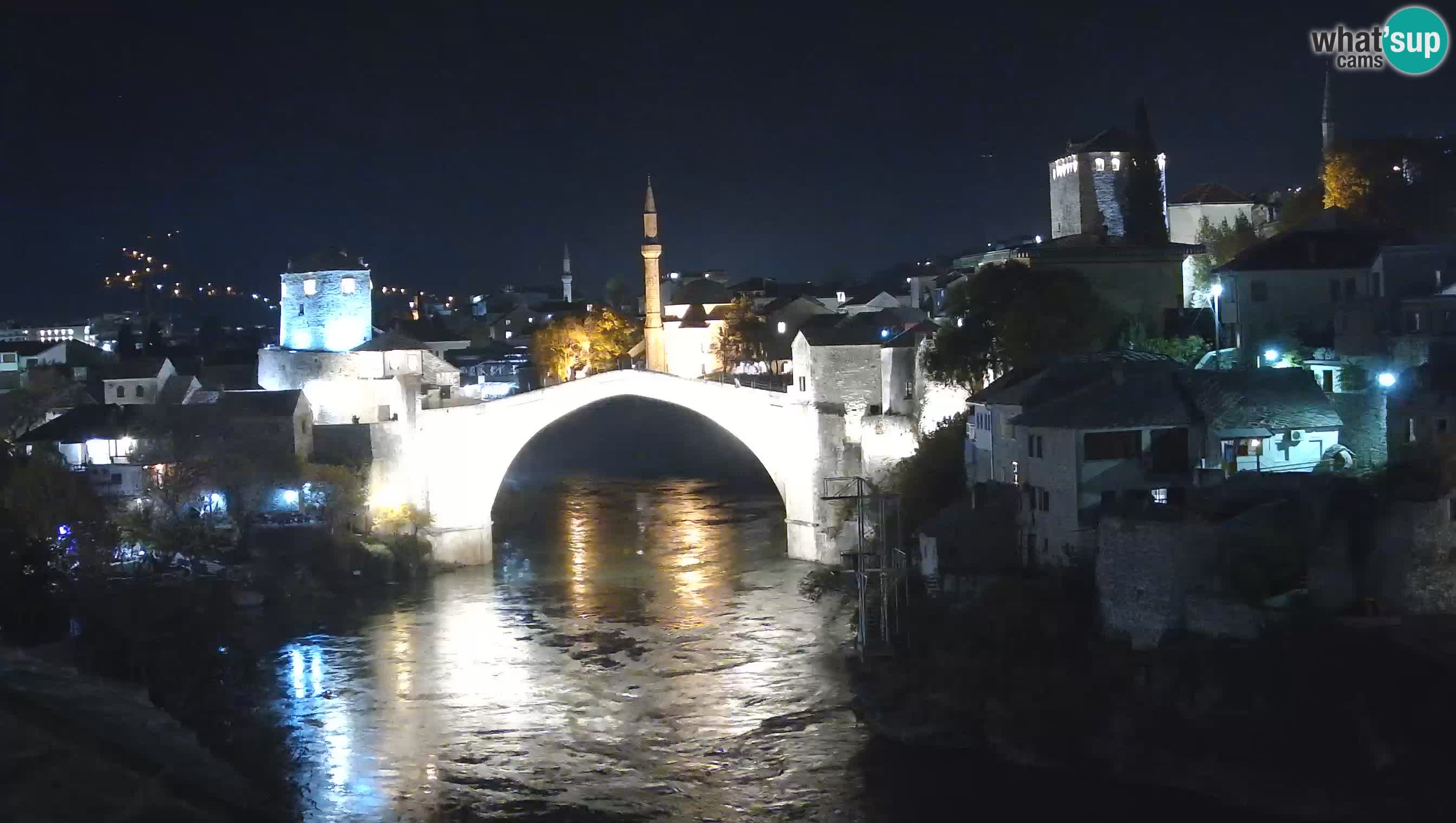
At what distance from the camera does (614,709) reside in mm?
17000

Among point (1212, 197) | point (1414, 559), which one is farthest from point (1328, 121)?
point (1414, 559)

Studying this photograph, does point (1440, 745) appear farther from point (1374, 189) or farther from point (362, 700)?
point (1374, 189)

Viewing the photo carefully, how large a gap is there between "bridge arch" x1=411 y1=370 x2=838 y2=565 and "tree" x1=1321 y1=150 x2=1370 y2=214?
7.91 meters

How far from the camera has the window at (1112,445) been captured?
15430mm

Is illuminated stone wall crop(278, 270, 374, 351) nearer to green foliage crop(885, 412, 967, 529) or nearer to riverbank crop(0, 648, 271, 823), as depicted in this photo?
green foliage crop(885, 412, 967, 529)

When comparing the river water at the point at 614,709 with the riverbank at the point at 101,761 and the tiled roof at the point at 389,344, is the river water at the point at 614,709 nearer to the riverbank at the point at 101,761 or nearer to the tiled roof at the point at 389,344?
the riverbank at the point at 101,761

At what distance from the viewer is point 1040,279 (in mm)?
21266

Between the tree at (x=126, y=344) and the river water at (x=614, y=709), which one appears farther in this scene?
the tree at (x=126, y=344)

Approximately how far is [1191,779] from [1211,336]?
30.4ft

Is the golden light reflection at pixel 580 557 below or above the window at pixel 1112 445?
below

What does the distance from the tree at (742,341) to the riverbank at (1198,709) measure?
69.7 feet

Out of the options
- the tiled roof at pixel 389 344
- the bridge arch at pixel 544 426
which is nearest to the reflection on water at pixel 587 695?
the bridge arch at pixel 544 426

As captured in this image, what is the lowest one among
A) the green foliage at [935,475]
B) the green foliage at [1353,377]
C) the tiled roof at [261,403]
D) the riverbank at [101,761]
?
the riverbank at [101,761]

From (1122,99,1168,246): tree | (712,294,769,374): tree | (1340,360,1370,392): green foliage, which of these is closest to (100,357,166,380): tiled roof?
(712,294,769,374): tree
